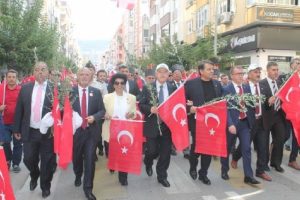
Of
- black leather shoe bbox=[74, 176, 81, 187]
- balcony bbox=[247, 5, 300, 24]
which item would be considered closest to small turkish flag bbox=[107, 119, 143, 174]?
black leather shoe bbox=[74, 176, 81, 187]

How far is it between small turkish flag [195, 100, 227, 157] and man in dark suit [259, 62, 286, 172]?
3.36 feet

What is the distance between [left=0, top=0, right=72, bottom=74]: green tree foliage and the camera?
61.9 ft

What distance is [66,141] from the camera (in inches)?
260

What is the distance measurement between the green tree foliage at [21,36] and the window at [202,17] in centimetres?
1863

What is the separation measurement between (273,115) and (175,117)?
1954 mm

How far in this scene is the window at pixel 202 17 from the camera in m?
37.4

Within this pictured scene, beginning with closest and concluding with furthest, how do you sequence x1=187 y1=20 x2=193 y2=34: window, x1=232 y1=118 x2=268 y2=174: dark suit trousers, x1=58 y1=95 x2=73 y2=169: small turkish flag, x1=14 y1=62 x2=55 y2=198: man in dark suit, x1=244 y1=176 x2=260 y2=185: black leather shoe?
1. x1=58 y1=95 x2=73 y2=169: small turkish flag
2. x1=14 y1=62 x2=55 y2=198: man in dark suit
3. x1=244 y1=176 x2=260 y2=185: black leather shoe
4. x1=232 y1=118 x2=268 y2=174: dark suit trousers
5. x1=187 y1=20 x2=193 y2=34: window

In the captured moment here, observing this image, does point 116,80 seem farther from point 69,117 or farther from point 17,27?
point 17,27

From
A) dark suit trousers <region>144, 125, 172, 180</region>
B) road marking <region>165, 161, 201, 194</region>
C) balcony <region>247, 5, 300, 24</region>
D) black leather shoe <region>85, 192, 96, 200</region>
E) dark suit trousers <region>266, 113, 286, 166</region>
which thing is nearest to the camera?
black leather shoe <region>85, 192, 96, 200</region>

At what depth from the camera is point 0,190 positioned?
462cm

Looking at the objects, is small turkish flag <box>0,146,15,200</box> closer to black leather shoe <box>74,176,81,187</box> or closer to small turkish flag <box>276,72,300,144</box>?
black leather shoe <box>74,176,81,187</box>

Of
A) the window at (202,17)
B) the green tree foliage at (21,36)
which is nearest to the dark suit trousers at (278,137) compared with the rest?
the green tree foliage at (21,36)

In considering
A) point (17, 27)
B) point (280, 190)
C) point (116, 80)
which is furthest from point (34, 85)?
point (17, 27)

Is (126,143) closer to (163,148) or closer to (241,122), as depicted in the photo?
(163,148)
